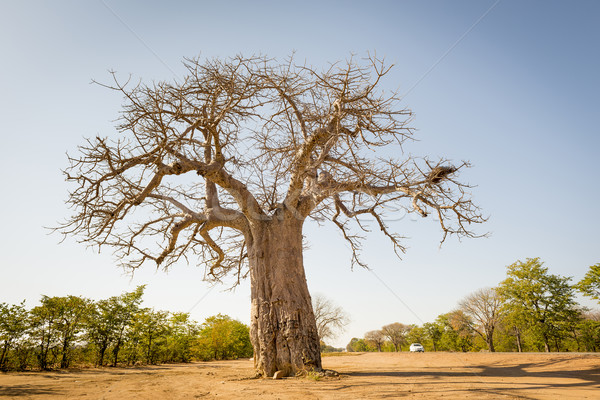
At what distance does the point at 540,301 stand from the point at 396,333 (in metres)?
25.9

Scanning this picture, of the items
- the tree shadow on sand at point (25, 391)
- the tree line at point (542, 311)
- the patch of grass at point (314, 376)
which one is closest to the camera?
the tree shadow on sand at point (25, 391)

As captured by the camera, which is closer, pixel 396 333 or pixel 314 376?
pixel 314 376

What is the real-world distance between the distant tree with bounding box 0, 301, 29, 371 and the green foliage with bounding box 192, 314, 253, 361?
→ 25.2ft

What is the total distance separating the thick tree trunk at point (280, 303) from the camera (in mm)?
5625

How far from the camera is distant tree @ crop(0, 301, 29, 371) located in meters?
7.33

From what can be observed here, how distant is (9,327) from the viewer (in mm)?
7445

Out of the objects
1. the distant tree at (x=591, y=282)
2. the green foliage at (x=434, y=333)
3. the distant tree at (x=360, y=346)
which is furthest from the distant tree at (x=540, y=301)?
the distant tree at (x=360, y=346)

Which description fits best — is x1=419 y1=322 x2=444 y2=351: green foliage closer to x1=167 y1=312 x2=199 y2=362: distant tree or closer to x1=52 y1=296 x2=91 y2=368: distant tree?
x1=167 y1=312 x2=199 y2=362: distant tree

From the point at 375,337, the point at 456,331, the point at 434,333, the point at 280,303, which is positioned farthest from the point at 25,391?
the point at 375,337

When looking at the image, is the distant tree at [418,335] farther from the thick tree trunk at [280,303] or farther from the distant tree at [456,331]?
the thick tree trunk at [280,303]

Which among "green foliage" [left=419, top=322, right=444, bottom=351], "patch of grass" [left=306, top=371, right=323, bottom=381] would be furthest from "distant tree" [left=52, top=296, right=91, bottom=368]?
"green foliage" [left=419, top=322, right=444, bottom=351]

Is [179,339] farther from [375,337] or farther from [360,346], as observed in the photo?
[360,346]

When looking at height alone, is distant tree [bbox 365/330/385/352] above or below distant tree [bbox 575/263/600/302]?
below

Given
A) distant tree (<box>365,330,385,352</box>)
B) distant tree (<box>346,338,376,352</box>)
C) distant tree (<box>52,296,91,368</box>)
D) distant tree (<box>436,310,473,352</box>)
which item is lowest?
distant tree (<box>346,338,376,352</box>)
